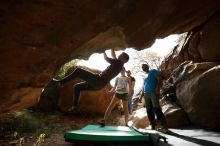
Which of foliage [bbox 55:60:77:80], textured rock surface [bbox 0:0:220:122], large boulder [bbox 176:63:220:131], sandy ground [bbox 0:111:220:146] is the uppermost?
foliage [bbox 55:60:77:80]

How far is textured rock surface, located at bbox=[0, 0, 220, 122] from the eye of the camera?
4.38 meters

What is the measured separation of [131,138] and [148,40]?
7.82 ft

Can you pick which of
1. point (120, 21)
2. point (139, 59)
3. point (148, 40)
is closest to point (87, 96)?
point (148, 40)

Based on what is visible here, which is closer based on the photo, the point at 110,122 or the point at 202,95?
the point at 202,95

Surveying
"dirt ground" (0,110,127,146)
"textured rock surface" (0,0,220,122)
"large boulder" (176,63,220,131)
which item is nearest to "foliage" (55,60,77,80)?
"dirt ground" (0,110,127,146)

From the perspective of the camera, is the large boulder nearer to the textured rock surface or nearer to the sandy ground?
the sandy ground

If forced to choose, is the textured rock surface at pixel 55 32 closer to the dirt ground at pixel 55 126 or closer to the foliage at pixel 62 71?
the dirt ground at pixel 55 126

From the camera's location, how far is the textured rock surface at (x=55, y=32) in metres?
4.38

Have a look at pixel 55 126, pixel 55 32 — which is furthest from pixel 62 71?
pixel 55 32

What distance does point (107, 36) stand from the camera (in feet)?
19.7

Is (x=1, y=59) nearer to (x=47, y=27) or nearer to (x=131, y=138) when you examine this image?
(x=47, y=27)

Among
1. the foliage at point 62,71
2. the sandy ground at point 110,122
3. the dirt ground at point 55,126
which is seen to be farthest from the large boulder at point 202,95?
the foliage at point 62,71

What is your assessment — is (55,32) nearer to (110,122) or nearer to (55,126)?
(55,126)

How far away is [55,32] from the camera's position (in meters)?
4.81
